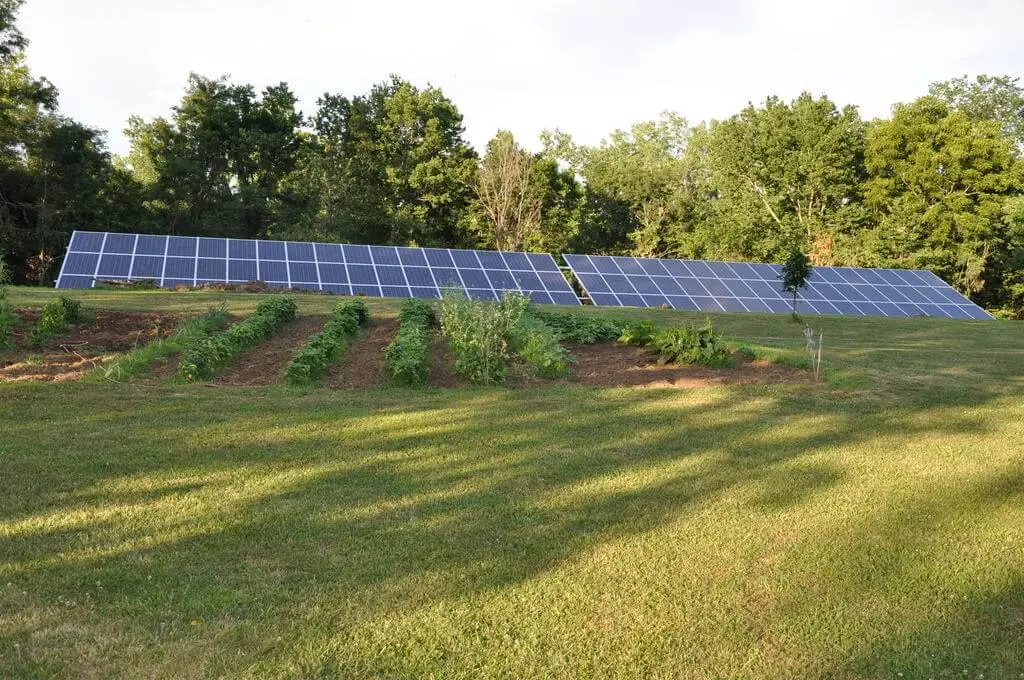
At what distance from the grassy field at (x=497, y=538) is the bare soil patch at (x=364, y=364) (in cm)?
89

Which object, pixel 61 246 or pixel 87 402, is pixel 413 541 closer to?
pixel 87 402

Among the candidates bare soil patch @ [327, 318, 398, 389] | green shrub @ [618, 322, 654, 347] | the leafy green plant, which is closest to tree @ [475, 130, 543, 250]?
bare soil patch @ [327, 318, 398, 389]

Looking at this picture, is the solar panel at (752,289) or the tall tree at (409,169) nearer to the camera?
the solar panel at (752,289)

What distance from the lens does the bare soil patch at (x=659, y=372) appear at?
387 inches

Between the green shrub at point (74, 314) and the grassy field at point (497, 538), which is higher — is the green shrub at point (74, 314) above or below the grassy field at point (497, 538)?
above

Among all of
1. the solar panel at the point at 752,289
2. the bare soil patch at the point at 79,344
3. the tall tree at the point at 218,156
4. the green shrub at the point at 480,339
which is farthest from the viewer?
the tall tree at the point at 218,156

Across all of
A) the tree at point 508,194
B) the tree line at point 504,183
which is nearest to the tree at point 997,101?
the tree line at point 504,183

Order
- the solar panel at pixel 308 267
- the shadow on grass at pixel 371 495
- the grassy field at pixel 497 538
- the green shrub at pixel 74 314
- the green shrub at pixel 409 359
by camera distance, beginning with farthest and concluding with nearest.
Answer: the solar panel at pixel 308 267 → the green shrub at pixel 74 314 → the green shrub at pixel 409 359 → the shadow on grass at pixel 371 495 → the grassy field at pixel 497 538

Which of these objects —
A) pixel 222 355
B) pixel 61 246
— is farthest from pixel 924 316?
pixel 61 246

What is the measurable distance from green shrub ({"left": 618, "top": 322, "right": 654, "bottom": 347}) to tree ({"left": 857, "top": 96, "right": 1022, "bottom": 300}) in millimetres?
29394

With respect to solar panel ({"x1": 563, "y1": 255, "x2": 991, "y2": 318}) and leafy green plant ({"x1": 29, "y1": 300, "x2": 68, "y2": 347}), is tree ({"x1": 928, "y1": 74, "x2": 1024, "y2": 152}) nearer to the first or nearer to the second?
solar panel ({"x1": 563, "y1": 255, "x2": 991, "y2": 318})

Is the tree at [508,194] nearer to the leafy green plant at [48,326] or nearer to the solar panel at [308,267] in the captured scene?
the solar panel at [308,267]

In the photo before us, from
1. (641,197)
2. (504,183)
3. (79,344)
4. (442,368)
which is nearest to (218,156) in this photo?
(504,183)

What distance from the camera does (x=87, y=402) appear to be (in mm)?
7645
